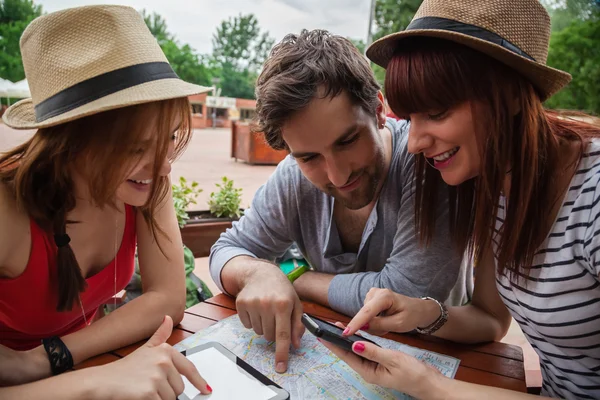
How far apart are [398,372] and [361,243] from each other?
67 centimetres

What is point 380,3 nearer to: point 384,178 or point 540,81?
point 384,178

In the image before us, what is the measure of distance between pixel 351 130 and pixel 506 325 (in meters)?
0.76

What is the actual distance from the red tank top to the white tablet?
0.48 meters

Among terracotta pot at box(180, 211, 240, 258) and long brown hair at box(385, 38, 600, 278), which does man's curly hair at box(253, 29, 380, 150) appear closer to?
long brown hair at box(385, 38, 600, 278)

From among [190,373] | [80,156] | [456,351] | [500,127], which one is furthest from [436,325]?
[80,156]

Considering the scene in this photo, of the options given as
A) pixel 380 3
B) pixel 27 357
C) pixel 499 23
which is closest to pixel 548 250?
pixel 499 23

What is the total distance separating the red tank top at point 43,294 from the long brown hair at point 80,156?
3.4 inches

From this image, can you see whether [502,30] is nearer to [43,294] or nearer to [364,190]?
[364,190]

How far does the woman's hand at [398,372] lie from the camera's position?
0.92 meters

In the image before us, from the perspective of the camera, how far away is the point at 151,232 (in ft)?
4.51

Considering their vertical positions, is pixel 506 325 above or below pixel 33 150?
below

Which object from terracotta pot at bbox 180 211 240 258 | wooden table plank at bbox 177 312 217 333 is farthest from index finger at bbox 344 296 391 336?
terracotta pot at bbox 180 211 240 258

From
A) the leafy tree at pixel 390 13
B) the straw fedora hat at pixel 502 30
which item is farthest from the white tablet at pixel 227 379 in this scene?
the leafy tree at pixel 390 13

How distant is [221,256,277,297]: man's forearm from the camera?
1.41m
